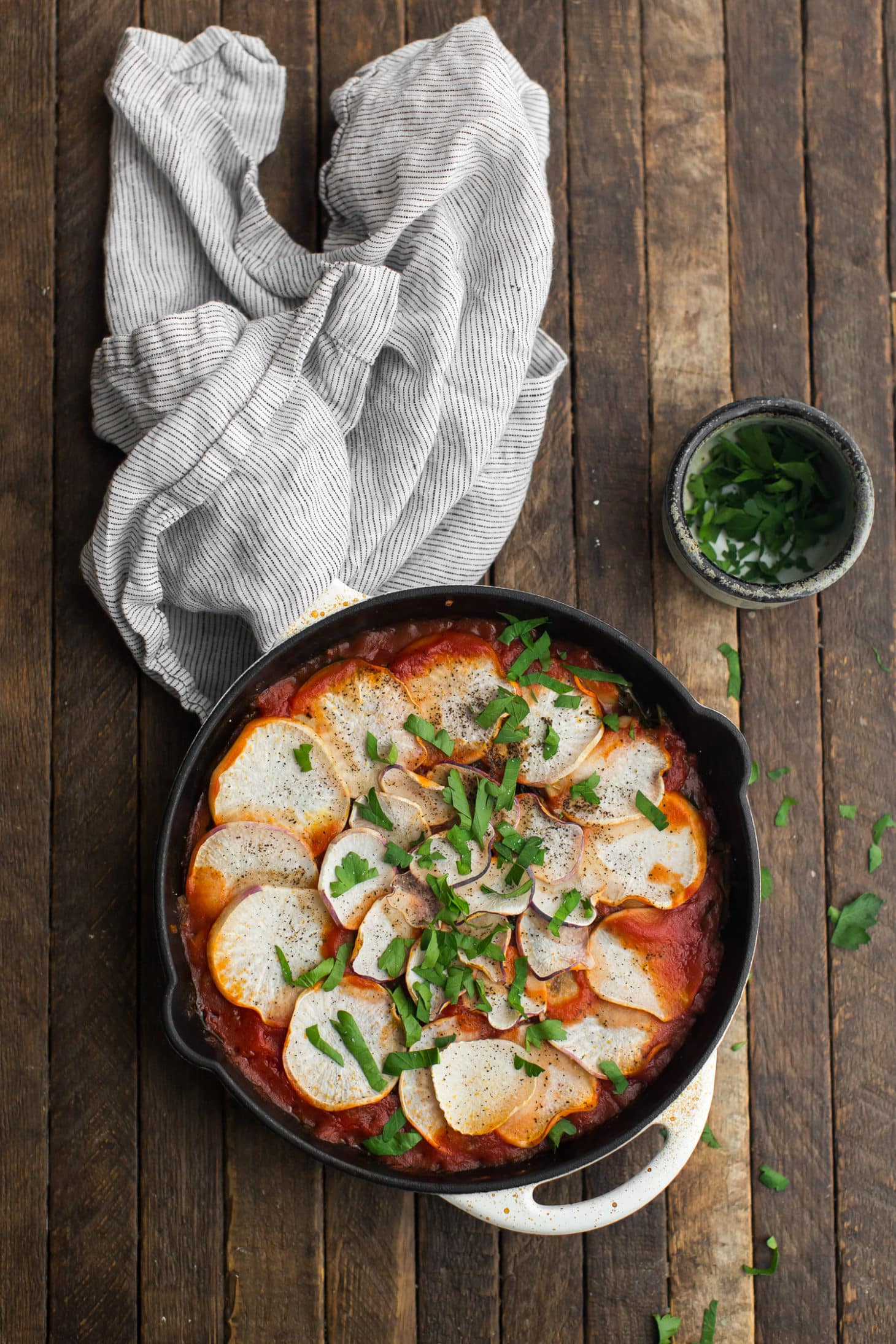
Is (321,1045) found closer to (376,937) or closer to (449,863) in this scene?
(376,937)

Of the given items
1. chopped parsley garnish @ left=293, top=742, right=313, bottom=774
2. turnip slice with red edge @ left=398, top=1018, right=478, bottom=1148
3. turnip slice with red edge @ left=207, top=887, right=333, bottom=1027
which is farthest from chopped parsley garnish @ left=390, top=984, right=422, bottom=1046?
chopped parsley garnish @ left=293, top=742, right=313, bottom=774

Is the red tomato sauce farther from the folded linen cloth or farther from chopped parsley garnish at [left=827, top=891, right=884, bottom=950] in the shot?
chopped parsley garnish at [left=827, top=891, right=884, bottom=950]

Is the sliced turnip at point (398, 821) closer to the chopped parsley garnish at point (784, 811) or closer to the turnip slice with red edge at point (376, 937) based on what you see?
the turnip slice with red edge at point (376, 937)

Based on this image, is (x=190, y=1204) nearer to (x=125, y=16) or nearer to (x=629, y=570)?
(x=629, y=570)

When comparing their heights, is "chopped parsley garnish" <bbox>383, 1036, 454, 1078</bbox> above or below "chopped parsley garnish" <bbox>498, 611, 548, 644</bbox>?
below

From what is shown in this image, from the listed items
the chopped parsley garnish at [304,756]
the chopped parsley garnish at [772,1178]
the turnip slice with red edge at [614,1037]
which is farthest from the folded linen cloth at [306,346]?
the chopped parsley garnish at [772,1178]

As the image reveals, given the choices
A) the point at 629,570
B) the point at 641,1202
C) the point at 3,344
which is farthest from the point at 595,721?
the point at 3,344
